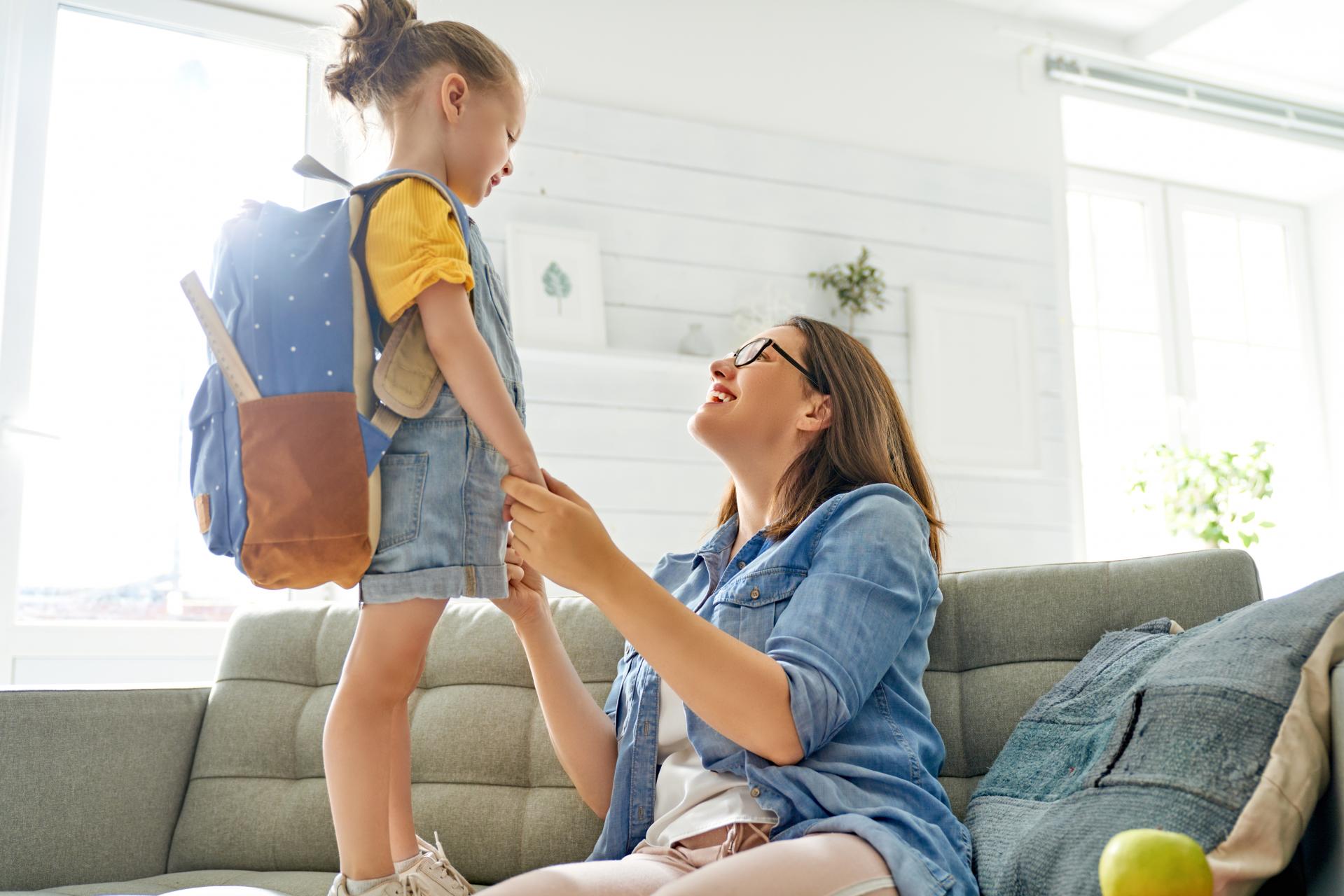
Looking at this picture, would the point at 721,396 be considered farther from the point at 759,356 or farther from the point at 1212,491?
the point at 1212,491

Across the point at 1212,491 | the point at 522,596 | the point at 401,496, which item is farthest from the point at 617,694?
the point at 1212,491

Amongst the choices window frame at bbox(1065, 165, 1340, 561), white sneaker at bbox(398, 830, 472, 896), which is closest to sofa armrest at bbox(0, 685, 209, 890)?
white sneaker at bbox(398, 830, 472, 896)

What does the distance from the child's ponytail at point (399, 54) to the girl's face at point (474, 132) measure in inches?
0.8

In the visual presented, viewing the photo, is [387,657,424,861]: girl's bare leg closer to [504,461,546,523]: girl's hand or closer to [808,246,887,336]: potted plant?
[504,461,546,523]: girl's hand

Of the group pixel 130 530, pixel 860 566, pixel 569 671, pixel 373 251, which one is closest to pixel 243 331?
pixel 373 251

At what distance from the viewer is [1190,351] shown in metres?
4.87

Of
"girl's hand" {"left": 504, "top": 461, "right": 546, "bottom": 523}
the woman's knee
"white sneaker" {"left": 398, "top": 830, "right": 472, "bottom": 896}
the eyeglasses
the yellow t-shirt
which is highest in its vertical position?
the yellow t-shirt

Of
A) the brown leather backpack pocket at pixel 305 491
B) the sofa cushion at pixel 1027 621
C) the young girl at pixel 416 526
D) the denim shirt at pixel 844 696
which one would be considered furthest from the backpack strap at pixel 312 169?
the sofa cushion at pixel 1027 621

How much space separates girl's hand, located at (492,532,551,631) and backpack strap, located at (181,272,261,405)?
1.21 feet

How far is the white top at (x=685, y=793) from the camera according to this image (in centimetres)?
115

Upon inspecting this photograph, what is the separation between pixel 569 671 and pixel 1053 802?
25.0 inches

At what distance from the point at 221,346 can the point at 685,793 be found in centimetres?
75

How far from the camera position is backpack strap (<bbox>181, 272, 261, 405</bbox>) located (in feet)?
4.05

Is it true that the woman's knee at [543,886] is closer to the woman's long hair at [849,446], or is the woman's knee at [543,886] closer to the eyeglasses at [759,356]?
the woman's long hair at [849,446]
